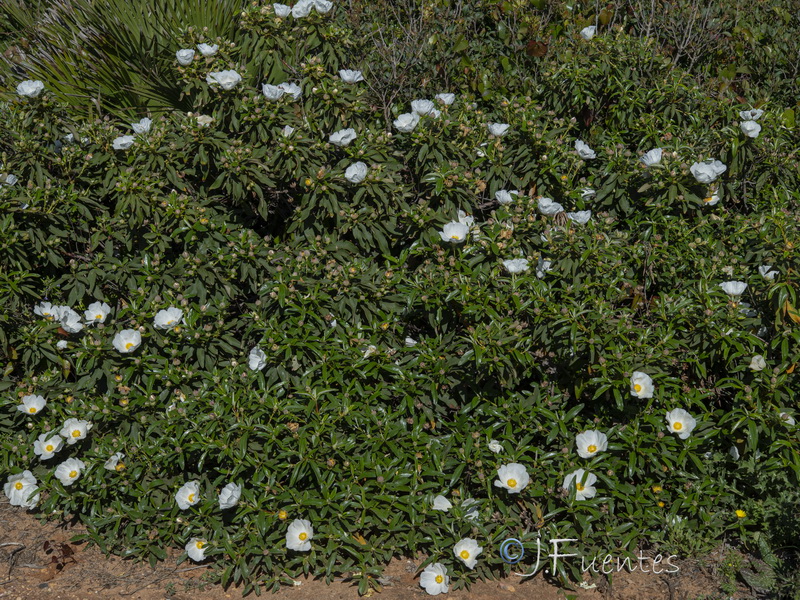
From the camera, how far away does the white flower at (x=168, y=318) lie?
11.9ft

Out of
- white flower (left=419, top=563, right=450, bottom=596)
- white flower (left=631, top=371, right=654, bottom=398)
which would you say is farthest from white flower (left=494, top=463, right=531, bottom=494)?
white flower (left=631, top=371, right=654, bottom=398)

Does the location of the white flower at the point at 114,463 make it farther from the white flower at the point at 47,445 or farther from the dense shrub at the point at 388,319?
the white flower at the point at 47,445

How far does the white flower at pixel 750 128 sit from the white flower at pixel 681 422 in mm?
1548

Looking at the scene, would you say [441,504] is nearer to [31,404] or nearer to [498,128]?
[498,128]

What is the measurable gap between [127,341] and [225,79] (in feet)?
4.48

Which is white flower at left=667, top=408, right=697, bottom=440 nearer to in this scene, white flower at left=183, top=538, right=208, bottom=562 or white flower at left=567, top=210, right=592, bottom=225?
white flower at left=567, top=210, right=592, bottom=225

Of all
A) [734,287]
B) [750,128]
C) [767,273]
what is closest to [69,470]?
[734,287]

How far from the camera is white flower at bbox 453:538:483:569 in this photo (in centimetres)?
329

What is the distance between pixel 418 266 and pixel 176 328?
1.22 m

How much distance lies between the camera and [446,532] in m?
3.43

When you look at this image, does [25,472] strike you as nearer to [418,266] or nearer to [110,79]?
[418,266]

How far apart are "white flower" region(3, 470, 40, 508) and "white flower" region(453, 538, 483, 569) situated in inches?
80.4

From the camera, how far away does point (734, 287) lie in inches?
130

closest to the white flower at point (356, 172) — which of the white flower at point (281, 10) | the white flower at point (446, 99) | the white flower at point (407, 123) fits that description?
the white flower at point (407, 123)
